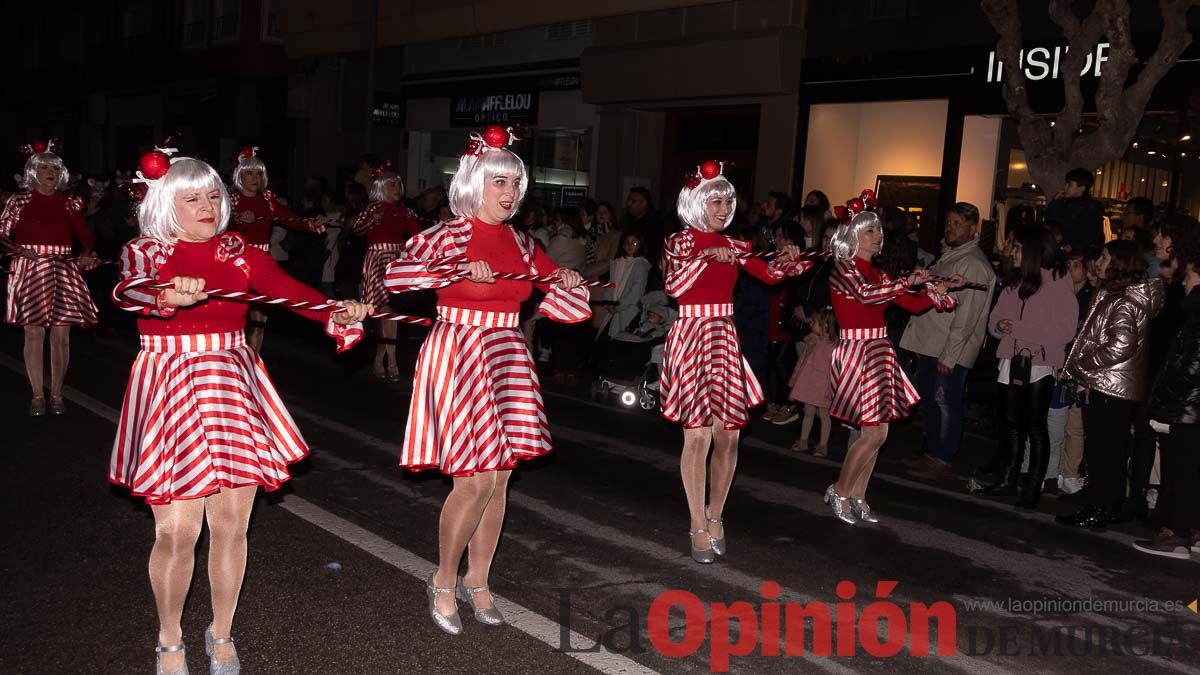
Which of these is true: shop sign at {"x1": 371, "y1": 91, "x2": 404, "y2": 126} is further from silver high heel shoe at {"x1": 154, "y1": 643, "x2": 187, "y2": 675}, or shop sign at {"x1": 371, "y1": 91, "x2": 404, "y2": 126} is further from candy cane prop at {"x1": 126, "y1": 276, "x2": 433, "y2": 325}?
silver high heel shoe at {"x1": 154, "y1": 643, "x2": 187, "y2": 675}

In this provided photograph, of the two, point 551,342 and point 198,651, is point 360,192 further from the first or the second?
point 198,651

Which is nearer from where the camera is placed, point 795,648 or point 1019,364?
point 795,648

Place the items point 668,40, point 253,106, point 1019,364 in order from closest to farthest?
1. point 1019,364
2. point 668,40
3. point 253,106

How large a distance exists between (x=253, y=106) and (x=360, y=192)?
773 inches

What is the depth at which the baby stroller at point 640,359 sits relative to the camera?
33.9 ft

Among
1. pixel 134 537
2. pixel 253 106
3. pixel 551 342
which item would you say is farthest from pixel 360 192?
pixel 253 106

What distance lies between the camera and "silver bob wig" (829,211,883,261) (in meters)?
6.54

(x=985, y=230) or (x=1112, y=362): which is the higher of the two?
(x=985, y=230)

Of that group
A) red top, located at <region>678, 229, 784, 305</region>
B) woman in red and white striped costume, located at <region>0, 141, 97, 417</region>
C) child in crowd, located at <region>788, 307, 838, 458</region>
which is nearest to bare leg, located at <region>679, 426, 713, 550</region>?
red top, located at <region>678, 229, 784, 305</region>

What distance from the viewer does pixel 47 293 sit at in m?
8.50

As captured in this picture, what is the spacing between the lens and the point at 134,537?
577 cm

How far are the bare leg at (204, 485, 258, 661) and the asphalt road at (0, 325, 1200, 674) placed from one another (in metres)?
0.23

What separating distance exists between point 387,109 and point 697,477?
1803cm

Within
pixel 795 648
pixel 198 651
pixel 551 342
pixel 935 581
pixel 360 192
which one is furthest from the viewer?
pixel 360 192
